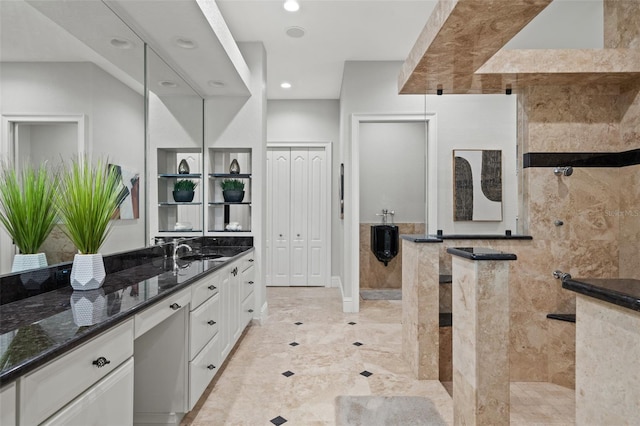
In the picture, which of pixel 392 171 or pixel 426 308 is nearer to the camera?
pixel 426 308

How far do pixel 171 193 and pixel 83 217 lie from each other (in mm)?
1672

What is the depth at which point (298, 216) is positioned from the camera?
5.71 m

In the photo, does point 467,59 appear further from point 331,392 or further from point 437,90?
point 331,392

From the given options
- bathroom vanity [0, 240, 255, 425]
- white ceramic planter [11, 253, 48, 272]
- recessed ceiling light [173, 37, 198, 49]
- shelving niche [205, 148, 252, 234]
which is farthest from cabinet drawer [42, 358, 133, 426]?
shelving niche [205, 148, 252, 234]

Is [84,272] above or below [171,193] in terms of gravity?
below

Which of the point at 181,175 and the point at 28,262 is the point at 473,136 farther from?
the point at 28,262

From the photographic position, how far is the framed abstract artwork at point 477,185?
2961 mm

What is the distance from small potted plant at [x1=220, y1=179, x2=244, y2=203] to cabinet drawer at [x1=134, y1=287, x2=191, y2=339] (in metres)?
1.99

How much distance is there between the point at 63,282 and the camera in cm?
175

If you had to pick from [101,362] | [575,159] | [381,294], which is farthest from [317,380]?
[381,294]

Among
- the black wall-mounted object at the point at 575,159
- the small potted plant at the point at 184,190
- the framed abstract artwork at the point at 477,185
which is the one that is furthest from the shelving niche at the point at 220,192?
the black wall-mounted object at the point at 575,159

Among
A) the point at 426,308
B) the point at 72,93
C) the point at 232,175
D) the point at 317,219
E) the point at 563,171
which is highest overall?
the point at 72,93

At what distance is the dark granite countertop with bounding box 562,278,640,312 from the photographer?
1.06 m

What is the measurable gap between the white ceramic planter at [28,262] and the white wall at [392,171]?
14.9 ft
